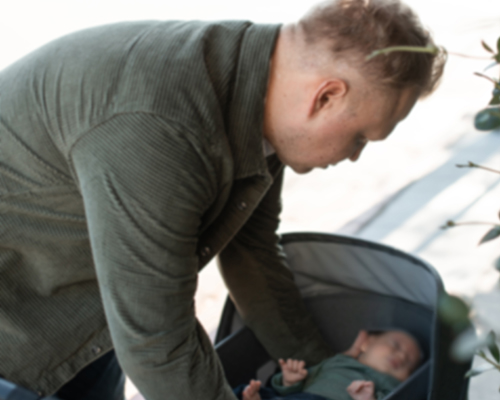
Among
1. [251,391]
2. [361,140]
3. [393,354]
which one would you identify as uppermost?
[361,140]

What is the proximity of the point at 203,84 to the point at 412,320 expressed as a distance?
96 centimetres

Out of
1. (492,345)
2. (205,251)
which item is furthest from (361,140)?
(492,345)

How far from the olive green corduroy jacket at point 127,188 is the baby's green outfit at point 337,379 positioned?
0.48 m

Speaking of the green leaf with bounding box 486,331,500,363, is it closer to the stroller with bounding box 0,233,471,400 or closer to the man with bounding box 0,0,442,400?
the man with bounding box 0,0,442,400

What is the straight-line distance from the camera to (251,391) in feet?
4.10

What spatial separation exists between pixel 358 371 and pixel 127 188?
897 millimetres

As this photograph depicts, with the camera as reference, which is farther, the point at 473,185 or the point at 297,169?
the point at 473,185

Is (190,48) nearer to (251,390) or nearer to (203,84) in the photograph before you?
(203,84)

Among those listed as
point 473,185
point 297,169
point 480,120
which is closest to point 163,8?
point 473,185

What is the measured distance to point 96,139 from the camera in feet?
2.36

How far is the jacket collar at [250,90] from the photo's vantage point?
80cm

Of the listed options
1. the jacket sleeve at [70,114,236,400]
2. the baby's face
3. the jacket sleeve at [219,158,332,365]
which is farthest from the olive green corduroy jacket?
the baby's face

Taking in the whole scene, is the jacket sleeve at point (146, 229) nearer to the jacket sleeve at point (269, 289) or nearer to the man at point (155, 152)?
the man at point (155, 152)

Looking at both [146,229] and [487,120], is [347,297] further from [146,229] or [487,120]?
[487,120]
